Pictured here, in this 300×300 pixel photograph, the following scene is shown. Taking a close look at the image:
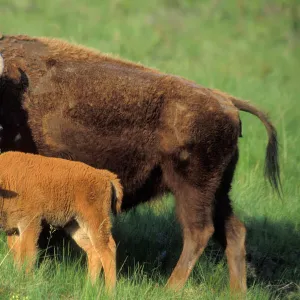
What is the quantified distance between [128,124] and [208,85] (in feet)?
18.9

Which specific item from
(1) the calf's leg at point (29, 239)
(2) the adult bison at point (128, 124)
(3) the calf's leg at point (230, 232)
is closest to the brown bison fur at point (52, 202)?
(1) the calf's leg at point (29, 239)

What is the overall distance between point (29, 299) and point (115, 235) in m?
2.59

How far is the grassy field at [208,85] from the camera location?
6.34 meters

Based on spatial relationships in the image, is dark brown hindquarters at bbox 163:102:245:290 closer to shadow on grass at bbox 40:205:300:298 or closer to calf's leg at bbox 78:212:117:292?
shadow on grass at bbox 40:205:300:298

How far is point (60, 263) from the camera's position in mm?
6238

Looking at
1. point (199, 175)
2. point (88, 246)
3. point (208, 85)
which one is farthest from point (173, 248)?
point (208, 85)

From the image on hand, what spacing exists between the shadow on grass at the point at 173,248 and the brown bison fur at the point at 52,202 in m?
0.94

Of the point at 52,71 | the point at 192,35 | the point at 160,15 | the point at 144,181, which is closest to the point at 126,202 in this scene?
the point at 144,181

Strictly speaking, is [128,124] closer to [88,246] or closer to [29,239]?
[88,246]

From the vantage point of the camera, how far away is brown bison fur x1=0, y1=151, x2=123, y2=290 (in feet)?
19.0

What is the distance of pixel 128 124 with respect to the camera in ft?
22.3

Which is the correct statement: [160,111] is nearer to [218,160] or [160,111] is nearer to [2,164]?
[218,160]

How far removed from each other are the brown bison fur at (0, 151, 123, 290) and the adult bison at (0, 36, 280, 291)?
0.73 m

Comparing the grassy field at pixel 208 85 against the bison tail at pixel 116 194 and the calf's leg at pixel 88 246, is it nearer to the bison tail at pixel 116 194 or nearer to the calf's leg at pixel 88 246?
the calf's leg at pixel 88 246
